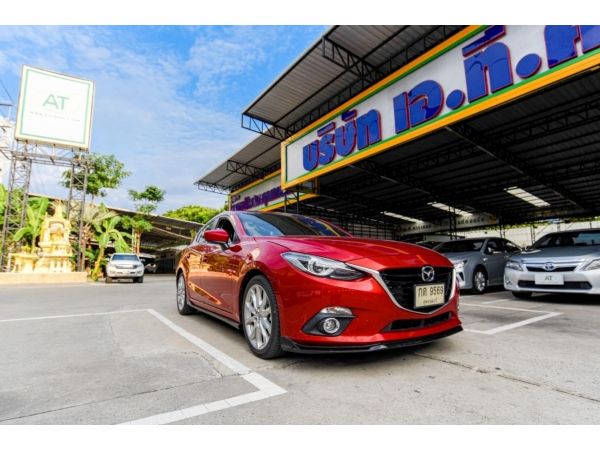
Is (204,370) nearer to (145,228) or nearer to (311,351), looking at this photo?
(311,351)

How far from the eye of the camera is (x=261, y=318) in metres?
2.94

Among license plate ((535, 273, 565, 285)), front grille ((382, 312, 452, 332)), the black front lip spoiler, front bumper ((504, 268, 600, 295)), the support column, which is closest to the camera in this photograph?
the black front lip spoiler

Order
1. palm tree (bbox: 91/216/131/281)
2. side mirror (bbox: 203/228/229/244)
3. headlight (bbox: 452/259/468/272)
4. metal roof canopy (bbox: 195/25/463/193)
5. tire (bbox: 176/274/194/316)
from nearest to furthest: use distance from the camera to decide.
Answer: side mirror (bbox: 203/228/229/244)
tire (bbox: 176/274/194/316)
headlight (bbox: 452/259/468/272)
metal roof canopy (bbox: 195/25/463/193)
palm tree (bbox: 91/216/131/281)

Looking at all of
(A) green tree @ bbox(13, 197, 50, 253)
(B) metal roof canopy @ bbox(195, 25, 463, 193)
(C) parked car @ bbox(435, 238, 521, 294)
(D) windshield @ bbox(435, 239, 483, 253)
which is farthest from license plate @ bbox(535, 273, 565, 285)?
(A) green tree @ bbox(13, 197, 50, 253)

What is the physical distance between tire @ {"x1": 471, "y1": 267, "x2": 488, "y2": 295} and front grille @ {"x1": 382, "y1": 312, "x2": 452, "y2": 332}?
216 inches

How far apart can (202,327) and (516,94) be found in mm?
7855

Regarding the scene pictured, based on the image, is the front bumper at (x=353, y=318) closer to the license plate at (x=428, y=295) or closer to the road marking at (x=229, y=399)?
the license plate at (x=428, y=295)

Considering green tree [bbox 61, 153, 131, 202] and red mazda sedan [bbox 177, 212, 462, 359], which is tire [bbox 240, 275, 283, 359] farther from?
green tree [bbox 61, 153, 131, 202]

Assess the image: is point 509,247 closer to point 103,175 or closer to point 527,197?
point 527,197

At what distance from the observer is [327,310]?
2.47 meters

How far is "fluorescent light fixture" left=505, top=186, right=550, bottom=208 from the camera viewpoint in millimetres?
17625

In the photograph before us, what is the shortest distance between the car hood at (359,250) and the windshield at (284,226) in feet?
1.37

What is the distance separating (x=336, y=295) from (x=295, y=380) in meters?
0.64

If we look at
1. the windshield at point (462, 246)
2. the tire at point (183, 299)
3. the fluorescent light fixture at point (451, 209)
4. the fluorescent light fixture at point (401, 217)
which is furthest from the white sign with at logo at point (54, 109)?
the fluorescent light fixture at point (451, 209)
